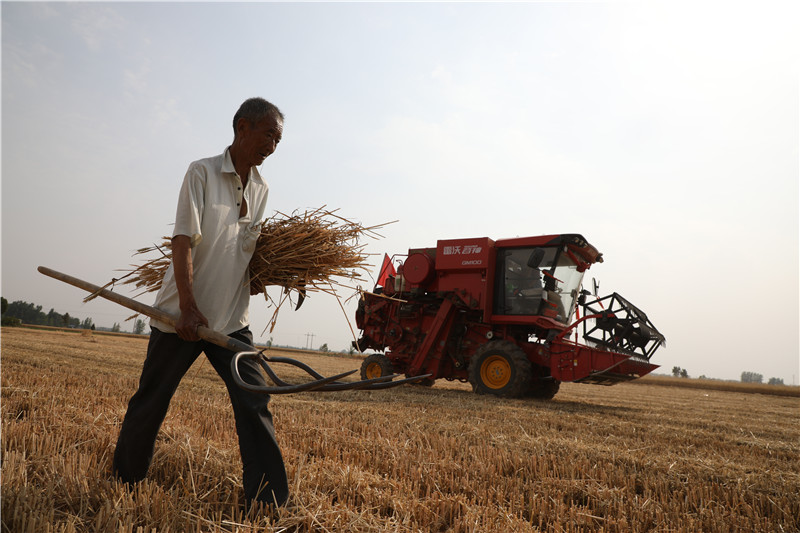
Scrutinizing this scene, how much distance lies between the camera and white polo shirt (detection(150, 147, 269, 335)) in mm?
2234

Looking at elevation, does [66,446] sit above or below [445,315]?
below

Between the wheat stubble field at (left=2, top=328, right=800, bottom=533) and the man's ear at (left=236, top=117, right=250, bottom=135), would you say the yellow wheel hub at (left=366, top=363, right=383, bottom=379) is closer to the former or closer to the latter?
the wheat stubble field at (left=2, top=328, right=800, bottom=533)

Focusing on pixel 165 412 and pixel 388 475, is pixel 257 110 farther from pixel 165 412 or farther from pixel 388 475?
pixel 388 475

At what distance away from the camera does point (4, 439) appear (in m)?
2.86

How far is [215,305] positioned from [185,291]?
19 centimetres

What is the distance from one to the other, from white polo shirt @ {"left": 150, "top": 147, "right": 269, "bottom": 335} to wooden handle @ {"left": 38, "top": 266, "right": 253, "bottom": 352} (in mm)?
79

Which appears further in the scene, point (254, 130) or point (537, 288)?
point (537, 288)

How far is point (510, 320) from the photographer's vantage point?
8.95 meters

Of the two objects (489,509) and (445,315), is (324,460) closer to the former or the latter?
(489,509)

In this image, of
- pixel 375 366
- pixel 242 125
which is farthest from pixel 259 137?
pixel 375 366

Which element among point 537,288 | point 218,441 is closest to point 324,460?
point 218,441

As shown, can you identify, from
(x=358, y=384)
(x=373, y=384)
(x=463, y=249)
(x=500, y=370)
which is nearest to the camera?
(x=358, y=384)

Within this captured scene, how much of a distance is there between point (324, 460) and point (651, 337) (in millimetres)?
7536

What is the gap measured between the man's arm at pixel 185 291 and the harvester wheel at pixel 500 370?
23.0 ft
